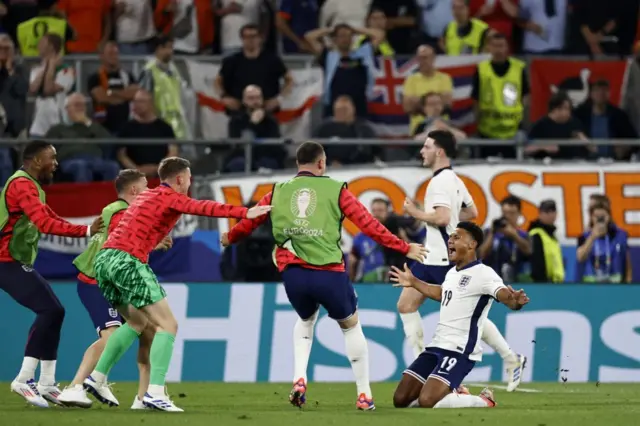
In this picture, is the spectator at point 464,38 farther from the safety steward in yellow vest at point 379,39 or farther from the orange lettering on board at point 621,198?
the orange lettering on board at point 621,198

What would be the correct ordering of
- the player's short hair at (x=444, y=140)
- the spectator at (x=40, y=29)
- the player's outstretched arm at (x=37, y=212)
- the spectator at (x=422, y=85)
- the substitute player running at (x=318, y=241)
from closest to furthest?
1. the substitute player running at (x=318, y=241)
2. the player's outstretched arm at (x=37, y=212)
3. the player's short hair at (x=444, y=140)
4. the spectator at (x=422, y=85)
5. the spectator at (x=40, y=29)

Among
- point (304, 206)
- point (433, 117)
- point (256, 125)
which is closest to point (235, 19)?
point (256, 125)

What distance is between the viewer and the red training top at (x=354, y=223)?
38.4ft

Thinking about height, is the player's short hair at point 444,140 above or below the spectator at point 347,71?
below

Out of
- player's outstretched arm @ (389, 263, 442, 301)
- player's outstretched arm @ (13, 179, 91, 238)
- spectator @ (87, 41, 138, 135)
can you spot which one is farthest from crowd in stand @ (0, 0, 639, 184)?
player's outstretched arm @ (389, 263, 442, 301)

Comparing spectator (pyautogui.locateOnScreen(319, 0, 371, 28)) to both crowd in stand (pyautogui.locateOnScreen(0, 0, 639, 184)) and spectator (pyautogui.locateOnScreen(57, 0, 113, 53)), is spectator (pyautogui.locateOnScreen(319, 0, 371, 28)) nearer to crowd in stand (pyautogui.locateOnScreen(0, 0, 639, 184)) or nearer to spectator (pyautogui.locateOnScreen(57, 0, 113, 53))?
crowd in stand (pyautogui.locateOnScreen(0, 0, 639, 184))

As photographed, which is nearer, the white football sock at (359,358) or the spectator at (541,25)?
the white football sock at (359,358)

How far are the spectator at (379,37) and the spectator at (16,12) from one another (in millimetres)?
4749

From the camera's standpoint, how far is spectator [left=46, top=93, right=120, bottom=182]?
18.3 meters

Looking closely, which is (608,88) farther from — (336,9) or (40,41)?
(40,41)

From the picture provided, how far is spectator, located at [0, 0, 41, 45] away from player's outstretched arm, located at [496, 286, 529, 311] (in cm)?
1157

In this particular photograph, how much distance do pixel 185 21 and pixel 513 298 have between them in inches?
430

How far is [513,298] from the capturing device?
11.5 metres

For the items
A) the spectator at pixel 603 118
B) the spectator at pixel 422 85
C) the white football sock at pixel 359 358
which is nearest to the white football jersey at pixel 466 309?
the white football sock at pixel 359 358
